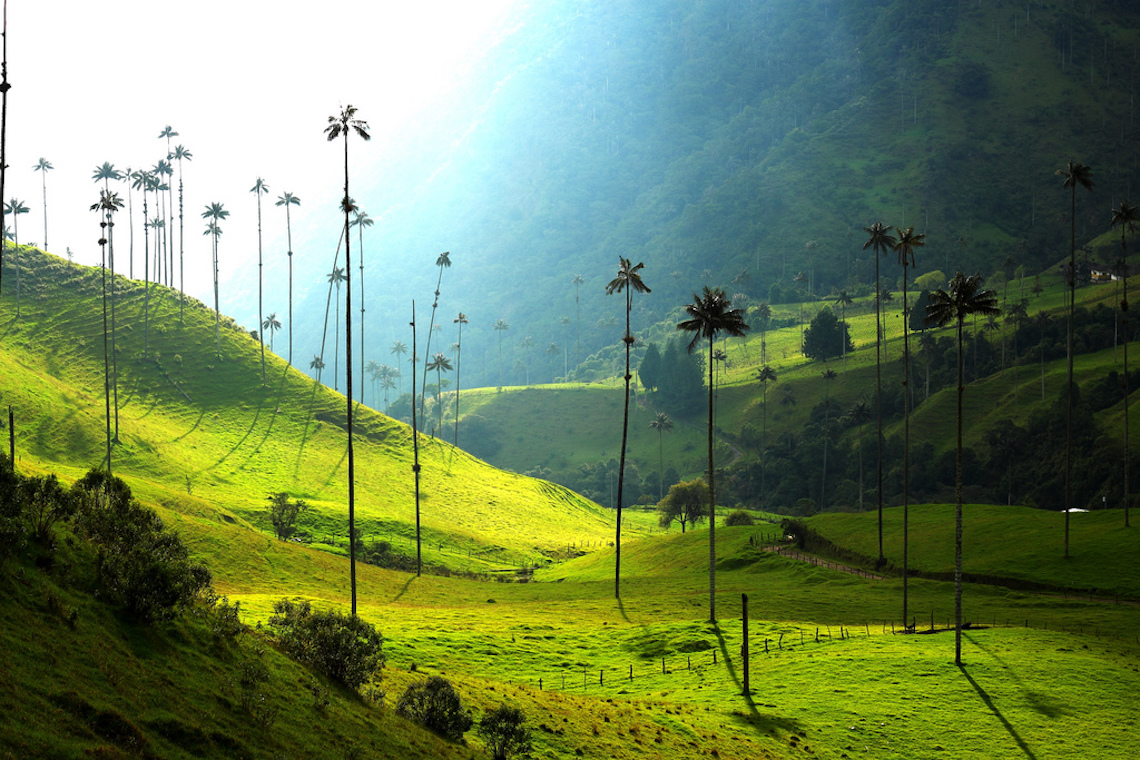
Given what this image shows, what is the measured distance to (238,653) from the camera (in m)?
30.5

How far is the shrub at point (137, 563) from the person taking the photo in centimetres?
2694

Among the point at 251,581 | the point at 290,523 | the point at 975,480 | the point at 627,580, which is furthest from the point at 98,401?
the point at 975,480

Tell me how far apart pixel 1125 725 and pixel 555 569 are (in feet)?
290

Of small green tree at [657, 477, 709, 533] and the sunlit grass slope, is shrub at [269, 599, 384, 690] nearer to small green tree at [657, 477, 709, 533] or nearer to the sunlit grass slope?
the sunlit grass slope

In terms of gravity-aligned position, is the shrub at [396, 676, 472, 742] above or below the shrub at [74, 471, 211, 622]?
below

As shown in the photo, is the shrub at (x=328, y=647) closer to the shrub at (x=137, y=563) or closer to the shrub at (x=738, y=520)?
the shrub at (x=137, y=563)

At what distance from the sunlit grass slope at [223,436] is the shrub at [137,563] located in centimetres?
7172

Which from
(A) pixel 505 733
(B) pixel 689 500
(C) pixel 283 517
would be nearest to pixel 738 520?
(B) pixel 689 500

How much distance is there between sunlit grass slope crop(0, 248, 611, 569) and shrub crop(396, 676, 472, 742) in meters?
72.9

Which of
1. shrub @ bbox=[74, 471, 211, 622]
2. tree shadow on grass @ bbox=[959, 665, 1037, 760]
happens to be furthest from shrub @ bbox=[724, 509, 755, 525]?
shrub @ bbox=[74, 471, 211, 622]

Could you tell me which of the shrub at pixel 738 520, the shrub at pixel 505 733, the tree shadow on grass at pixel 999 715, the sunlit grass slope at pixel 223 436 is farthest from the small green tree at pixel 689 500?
the shrub at pixel 505 733

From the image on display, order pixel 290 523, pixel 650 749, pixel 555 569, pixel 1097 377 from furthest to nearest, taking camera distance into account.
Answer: pixel 1097 377 < pixel 555 569 < pixel 290 523 < pixel 650 749

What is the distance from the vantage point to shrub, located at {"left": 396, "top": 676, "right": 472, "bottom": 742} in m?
36.8

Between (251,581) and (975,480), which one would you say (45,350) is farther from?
(975,480)
